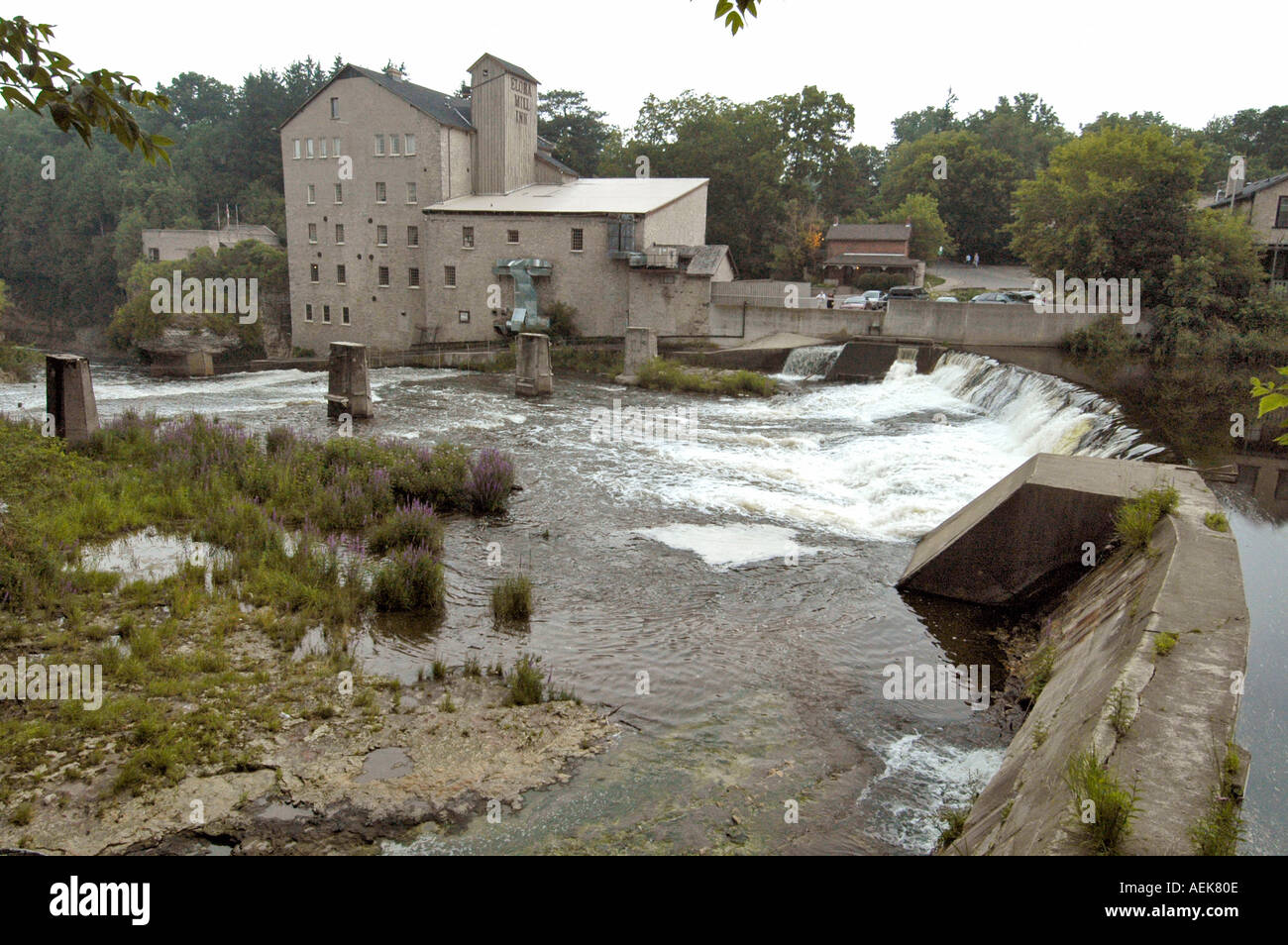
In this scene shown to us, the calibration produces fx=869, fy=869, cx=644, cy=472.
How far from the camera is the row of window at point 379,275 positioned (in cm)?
4512

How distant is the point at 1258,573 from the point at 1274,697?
13.3ft

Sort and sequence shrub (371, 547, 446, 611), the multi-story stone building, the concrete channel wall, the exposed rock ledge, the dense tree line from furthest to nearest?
the dense tree line < the multi-story stone building < shrub (371, 547, 446, 611) < the exposed rock ledge < the concrete channel wall

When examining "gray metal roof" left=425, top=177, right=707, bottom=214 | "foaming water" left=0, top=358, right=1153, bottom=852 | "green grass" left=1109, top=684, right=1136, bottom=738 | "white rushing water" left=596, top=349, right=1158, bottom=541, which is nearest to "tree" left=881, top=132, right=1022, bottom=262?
"gray metal roof" left=425, top=177, right=707, bottom=214

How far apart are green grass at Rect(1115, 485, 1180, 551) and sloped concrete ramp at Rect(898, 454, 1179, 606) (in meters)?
0.27

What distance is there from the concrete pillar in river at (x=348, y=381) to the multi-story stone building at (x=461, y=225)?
1846 centimetres

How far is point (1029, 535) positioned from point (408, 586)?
7.52 meters

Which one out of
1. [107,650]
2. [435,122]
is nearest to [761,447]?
[107,650]

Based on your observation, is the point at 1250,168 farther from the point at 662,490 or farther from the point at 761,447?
the point at 662,490

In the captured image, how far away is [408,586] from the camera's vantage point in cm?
1015

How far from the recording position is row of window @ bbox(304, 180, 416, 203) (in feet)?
145

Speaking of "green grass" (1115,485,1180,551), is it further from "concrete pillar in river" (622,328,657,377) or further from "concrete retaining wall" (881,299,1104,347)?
"concrete pillar in river" (622,328,657,377)

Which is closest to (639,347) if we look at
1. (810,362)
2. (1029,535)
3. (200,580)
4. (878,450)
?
(810,362)

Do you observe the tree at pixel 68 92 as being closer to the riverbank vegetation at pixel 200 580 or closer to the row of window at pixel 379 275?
the riverbank vegetation at pixel 200 580

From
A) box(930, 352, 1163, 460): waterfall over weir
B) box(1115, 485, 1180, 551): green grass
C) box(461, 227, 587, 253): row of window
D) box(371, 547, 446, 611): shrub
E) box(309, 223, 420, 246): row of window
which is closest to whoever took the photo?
box(1115, 485, 1180, 551): green grass
